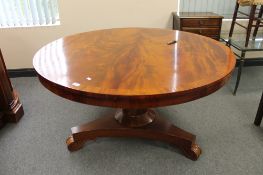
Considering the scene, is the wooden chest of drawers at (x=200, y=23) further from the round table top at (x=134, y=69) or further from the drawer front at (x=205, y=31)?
the round table top at (x=134, y=69)

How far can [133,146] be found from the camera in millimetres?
1725

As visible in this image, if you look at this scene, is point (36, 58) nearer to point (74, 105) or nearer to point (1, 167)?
point (1, 167)

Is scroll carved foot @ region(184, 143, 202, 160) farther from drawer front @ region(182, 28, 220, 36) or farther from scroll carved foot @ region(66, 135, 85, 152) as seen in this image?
drawer front @ region(182, 28, 220, 36)

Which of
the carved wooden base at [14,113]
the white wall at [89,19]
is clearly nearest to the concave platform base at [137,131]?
the carved wooden base at [14,113]

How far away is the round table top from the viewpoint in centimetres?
102

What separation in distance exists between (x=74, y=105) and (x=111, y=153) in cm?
77

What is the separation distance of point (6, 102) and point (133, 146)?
109 cm

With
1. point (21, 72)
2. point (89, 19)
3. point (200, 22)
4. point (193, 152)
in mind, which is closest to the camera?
point (193, 152)

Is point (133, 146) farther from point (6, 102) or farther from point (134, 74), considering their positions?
point (6, 102)

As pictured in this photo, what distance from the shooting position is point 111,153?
1667 millimetres

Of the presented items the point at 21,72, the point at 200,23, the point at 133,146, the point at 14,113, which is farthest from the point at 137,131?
the point at 21,72

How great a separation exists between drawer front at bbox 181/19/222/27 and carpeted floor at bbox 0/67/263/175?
81cm

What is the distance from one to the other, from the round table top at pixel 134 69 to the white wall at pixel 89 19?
96 cm

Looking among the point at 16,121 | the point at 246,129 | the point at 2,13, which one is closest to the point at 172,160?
the point at 246,129
